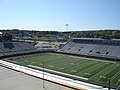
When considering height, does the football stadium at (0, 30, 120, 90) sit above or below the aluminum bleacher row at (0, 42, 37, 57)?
below

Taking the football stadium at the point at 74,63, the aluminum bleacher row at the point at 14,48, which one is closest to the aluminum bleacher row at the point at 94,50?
the football stadium at the point at 74,63

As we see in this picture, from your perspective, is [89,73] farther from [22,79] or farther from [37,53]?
[37,53]

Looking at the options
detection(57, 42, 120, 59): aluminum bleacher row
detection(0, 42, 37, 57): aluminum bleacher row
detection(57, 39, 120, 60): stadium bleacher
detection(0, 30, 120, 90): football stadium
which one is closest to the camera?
detection(0, 30, 120, 90): football stadium

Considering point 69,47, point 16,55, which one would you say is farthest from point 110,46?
point 16,55

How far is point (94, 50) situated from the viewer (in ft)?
148

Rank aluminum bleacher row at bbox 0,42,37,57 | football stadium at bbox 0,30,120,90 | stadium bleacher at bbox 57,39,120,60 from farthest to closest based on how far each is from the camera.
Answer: aluminum bleacher row at bbox 0,42,37,57
stadium bleacher at bbox 57,39,120,60
football stadium at bbox 0,30,120,90

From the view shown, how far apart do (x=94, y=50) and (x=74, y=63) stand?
1307cm

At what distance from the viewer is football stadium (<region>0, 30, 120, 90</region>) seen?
22722mm

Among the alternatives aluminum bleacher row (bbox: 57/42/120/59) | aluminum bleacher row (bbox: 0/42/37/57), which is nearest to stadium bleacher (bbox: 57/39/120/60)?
aluminum bleacher row (bbox: 57/42/120/59)

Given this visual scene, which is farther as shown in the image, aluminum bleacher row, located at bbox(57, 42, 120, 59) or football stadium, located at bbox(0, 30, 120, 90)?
aluminum bleacher row, located at bbox(57, 42, 120, 59)

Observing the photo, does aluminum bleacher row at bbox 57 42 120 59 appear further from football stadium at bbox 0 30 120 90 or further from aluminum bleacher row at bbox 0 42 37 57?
aluminum bleacher row at bbox 0 42 37 57

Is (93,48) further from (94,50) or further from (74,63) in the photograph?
(74,63)

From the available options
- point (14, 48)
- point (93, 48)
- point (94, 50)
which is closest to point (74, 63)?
point (94, 50)

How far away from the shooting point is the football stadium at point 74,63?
2272cm
